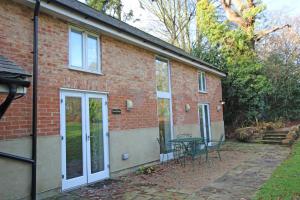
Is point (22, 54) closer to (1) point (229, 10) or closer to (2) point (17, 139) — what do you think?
(2) point (17, 139)

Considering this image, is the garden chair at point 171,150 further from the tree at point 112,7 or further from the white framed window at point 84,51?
the tree at point 112,7

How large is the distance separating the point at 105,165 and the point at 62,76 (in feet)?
9.77

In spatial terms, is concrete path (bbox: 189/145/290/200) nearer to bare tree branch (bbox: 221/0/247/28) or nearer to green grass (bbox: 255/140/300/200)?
green grass (bbox: 255/140/300/200)

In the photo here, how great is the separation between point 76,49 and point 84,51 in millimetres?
254

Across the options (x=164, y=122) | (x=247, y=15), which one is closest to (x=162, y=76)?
(x=164, y=122)

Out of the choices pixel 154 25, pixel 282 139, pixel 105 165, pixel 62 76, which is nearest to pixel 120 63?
pixel 62 76

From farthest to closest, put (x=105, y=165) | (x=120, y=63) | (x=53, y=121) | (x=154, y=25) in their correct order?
1. (x=154, y=25)
2. (x=120, y=63)
3. (x=105, y=165)
4. (x=53, y=121)

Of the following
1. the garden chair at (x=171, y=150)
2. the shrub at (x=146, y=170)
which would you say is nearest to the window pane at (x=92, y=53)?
the shrub at (x=146, y=170)

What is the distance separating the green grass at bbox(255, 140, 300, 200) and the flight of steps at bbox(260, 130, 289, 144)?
748 cm

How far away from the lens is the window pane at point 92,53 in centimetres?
839

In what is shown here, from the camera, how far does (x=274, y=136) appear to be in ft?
56.0

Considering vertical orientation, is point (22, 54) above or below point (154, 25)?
below

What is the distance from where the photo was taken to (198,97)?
50.7ft

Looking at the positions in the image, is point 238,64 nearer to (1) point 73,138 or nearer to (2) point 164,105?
(2) point 164,105
